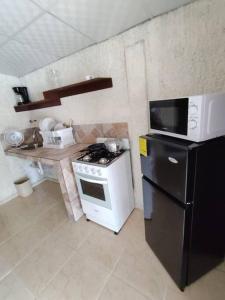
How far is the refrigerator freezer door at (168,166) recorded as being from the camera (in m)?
0.84

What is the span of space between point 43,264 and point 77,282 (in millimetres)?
415

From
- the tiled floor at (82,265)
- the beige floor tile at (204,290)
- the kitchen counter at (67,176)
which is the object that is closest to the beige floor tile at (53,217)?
the tiled floor at (82,265)

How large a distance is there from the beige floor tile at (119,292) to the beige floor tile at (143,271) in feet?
0.12

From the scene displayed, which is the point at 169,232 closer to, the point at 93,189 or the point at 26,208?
the point at 93,189

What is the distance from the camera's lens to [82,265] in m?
1.41

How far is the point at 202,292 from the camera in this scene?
3.62ft

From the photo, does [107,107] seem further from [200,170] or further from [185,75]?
[200,170]

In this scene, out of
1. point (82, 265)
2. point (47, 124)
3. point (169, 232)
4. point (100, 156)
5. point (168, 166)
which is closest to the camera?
point (168, 166)

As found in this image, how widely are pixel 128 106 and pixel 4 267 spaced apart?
2.08m

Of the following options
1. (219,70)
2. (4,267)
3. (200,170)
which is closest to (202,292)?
(200,170)

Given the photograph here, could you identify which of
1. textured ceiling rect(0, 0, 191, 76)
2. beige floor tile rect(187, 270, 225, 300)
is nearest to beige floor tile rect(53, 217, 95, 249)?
beige floor tile rect(187, 270, 225, 300)


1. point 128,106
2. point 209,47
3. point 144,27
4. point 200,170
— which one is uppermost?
point 144,27

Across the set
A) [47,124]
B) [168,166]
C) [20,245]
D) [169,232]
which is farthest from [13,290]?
[47,124]

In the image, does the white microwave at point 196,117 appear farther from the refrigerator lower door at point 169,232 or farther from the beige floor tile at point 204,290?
the beige floor tile at point 204,290
